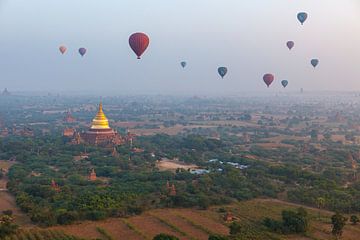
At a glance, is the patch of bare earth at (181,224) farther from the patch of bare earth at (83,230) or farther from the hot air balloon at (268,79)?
the hot air balloon at (268,79)

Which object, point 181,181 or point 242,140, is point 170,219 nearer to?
point 181,181

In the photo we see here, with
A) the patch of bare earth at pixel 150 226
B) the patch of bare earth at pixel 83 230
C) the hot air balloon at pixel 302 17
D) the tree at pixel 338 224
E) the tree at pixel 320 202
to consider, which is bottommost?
the patch of bare earth at pixel 83 230

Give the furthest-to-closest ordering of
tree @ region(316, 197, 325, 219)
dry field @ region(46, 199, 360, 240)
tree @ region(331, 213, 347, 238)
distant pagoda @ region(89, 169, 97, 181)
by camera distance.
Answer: distant pagoda @ region(89, 169, 97, 181), tree @ region(316, 197, 325, 219), dry field @ region(46, 199, 360, 240), tree @ region(331, 213, 347, 238)

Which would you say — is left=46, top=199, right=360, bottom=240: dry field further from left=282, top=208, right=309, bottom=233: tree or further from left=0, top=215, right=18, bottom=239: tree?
left=0, top=215, right=18, bottom=239: tree

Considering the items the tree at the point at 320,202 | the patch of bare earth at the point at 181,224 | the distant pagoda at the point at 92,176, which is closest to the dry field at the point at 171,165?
the distant pagoda at the point at 92,176

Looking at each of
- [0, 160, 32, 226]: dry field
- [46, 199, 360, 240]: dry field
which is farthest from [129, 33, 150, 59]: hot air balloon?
[46, 199, 360, 240]: dry field

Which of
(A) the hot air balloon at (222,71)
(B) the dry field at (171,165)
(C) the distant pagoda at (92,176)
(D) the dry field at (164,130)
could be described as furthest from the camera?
(D) the dry field at (164,130)

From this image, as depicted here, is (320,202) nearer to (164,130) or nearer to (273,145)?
(273,145)
